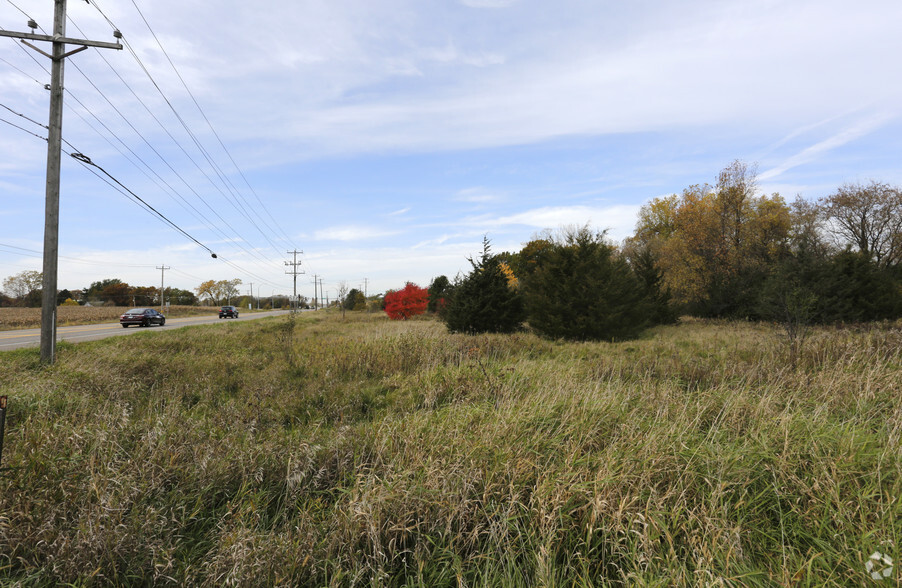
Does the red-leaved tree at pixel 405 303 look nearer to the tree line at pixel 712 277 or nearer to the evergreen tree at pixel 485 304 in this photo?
the tree line at pixel 712 277

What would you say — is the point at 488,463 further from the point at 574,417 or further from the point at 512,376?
the point at 512,376

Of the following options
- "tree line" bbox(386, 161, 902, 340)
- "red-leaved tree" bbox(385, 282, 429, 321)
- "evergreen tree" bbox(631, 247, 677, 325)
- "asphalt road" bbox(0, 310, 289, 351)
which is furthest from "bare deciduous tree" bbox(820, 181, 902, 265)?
"asphalt road" bbox(0, 310, 289, 351)

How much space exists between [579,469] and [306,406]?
4.47 m

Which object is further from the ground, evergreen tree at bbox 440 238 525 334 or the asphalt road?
evergreen tree at bbox 440 238 525 334

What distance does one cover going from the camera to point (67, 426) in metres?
4.32

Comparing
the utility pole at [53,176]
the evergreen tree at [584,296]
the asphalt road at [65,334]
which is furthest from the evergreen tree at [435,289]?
the utility pole at [53,176]

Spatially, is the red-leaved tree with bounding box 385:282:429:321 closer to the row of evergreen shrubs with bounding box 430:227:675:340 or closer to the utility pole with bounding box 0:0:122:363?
the row of evergreen shrubs with bounding box 430:227:675:340

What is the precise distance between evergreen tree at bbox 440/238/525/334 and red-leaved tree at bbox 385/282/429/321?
56.0 ft

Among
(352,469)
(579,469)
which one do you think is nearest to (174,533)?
(352,469)

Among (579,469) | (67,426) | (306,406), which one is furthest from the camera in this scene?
(306,406)

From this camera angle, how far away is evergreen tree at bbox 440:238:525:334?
1742 cm

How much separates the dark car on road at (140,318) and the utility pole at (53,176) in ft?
71.1

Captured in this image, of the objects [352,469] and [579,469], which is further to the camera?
[352,469]

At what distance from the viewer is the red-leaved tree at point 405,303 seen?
1363 inches
